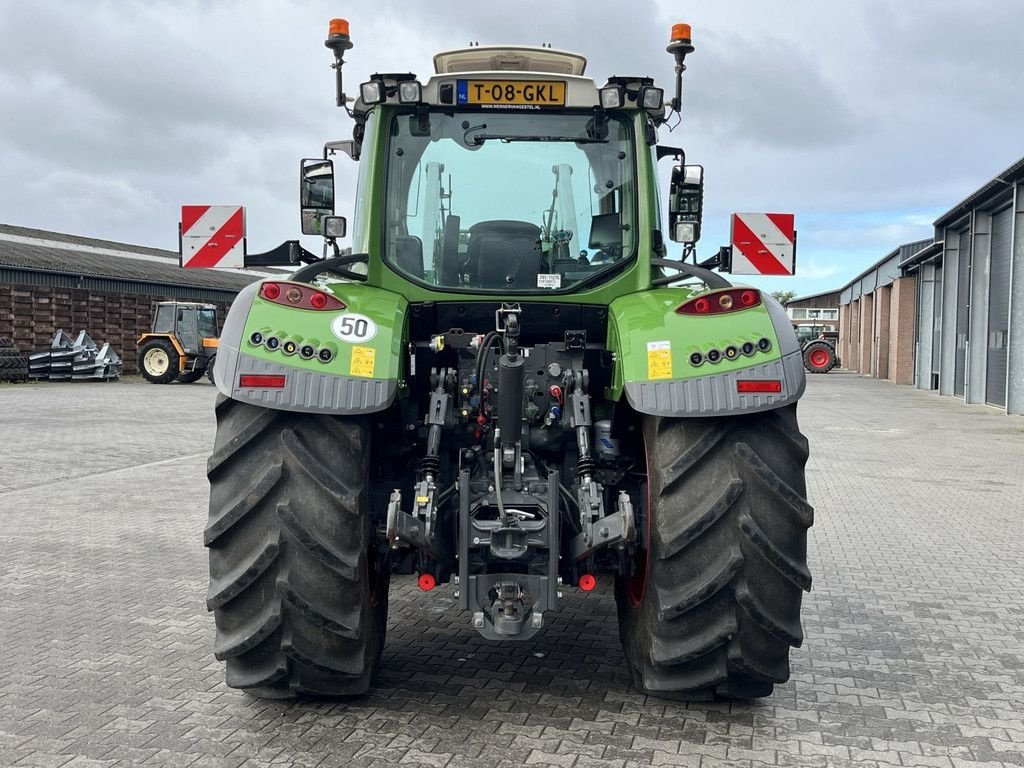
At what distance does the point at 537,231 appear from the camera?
4820mm

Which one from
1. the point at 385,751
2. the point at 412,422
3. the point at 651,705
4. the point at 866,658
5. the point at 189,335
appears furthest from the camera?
the point at 189,335

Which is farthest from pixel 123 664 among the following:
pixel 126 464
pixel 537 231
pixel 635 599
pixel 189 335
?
pixel 189 335

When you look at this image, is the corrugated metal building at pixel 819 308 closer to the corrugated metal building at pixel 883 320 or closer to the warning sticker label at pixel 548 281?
the corrugated metal building at pixel 883 320

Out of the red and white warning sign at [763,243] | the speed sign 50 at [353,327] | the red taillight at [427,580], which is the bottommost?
the red taillight at [427,580]

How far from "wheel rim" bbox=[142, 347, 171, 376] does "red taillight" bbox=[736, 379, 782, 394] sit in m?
28.2

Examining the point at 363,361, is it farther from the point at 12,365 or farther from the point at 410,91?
the point at 12,365

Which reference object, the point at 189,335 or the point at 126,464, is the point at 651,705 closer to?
the point at 126,464

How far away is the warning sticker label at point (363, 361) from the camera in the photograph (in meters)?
3.82

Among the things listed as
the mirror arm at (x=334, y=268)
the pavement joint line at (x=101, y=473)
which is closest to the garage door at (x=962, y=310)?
the pavement joint line at (x=101, y=473)

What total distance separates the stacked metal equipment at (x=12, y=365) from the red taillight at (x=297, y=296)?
27765 millimetres

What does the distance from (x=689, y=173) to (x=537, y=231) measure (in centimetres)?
90

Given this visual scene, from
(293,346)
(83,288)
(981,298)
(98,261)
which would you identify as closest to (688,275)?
(293,346)

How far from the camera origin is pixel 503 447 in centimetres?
411

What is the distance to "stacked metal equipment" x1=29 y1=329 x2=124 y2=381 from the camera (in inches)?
1172
